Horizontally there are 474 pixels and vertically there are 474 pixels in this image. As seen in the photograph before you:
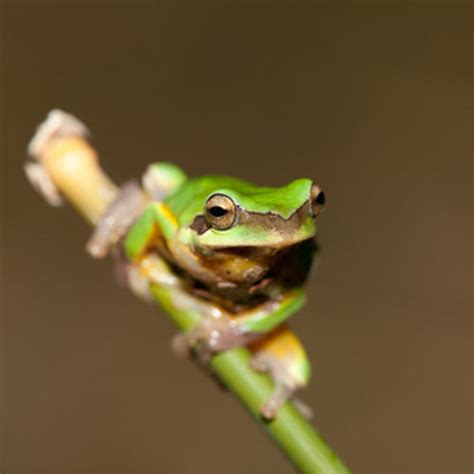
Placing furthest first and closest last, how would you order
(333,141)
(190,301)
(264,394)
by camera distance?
1. (333,141)
2. (190,301)
3. (264,394)

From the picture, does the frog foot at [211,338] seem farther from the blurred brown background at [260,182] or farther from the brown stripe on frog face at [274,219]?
the blurred brown background at [260,182]

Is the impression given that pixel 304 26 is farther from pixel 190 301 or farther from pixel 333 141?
pixel 190 301

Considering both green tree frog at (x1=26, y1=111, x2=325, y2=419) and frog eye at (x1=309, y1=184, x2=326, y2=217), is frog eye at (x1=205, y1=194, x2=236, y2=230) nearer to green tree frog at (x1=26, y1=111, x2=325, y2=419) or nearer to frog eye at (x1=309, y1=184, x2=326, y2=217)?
green tree frog at (x1=26, y1=111, x2=325, y2=419)

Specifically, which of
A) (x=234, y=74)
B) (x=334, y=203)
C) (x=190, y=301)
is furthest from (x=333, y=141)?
(x=190, y=301)

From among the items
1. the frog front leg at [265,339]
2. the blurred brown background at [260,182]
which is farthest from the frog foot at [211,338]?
the blurred brown background at [260,182]

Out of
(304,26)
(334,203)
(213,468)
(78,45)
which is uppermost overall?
(78,45)

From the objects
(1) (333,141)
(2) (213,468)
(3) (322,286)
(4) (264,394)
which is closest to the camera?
(4) (264,394)
